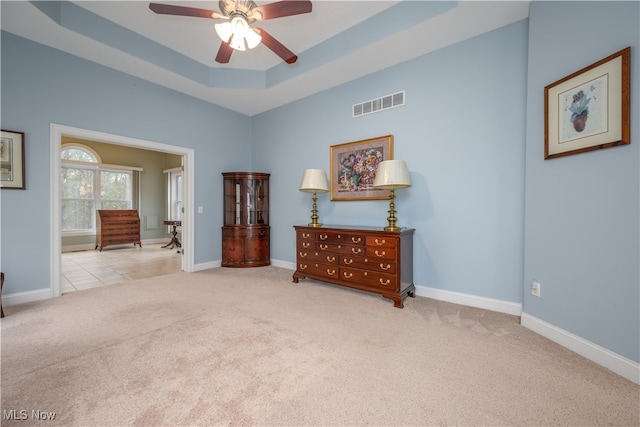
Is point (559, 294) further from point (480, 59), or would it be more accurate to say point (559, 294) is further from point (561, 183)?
point (480, 59)

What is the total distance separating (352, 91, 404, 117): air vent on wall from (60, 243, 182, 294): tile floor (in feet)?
12.9

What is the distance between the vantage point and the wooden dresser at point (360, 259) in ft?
9.34

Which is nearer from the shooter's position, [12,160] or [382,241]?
[12,160]

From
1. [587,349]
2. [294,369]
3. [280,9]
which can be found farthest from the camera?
[280,9]

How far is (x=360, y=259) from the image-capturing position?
310 cm

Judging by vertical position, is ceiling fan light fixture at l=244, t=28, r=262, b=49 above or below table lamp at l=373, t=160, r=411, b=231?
above

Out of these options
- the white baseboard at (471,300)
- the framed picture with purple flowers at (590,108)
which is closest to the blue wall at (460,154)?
the white baseboard at (471,300)

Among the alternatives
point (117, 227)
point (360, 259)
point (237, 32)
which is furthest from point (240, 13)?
point (117, 227)

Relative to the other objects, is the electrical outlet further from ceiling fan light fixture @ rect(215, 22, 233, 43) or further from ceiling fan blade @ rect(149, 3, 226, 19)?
ceiling fan blade @ rect(149, 3, 226, 19)

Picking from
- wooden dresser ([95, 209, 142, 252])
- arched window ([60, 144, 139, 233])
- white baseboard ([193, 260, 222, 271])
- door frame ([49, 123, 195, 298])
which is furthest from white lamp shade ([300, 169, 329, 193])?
arched window ([60, 144, 139, 233])

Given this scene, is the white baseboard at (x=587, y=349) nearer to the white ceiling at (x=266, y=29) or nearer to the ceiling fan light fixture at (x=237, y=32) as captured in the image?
the white ceiling at (x=266, y=29)

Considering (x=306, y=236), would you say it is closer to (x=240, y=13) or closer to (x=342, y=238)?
(x=342, y=238)

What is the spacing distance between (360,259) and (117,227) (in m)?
6.96

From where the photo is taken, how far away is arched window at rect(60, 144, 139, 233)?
260 inches
